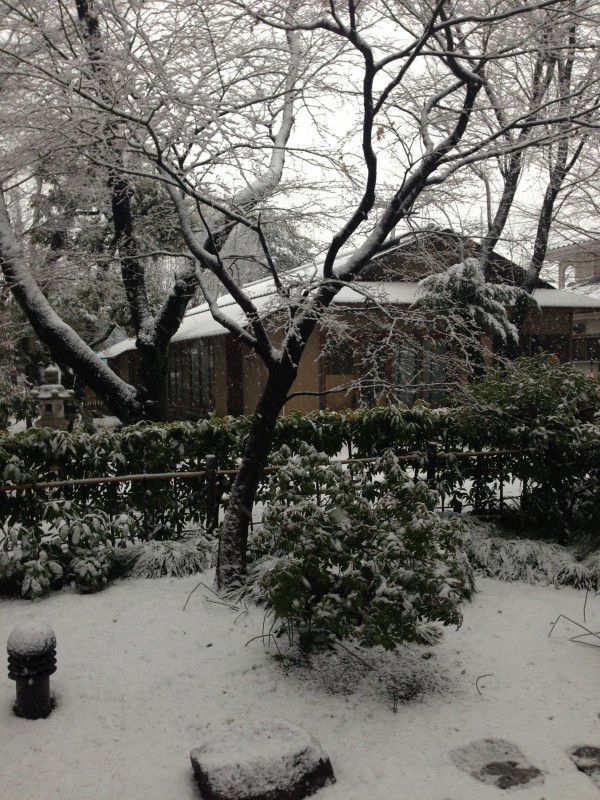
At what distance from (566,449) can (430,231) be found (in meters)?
2.76

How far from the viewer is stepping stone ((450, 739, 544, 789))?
2.98 metres

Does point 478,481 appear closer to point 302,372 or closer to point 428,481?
point 428,481

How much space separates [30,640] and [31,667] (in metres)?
0.14

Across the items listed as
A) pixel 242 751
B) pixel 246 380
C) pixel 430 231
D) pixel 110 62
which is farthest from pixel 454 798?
pixel 246 380

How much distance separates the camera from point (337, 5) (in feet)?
15.0

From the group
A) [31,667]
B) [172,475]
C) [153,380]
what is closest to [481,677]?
[31,667]

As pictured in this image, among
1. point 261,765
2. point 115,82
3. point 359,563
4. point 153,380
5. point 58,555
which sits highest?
point 115,82

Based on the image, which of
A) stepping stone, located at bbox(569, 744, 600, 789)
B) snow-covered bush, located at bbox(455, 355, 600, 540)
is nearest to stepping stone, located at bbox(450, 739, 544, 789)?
stepping stone, located at bbox(569, 744, 600, 789)

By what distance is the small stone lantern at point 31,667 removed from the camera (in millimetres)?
3389

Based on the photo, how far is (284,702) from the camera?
370cm

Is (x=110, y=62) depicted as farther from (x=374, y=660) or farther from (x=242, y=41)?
(x=374, y=660)

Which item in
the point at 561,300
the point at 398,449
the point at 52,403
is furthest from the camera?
the point at 561,300

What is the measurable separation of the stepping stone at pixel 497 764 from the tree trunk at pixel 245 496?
248 centimetres

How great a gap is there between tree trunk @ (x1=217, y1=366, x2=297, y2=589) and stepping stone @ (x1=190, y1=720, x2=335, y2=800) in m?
2.16
